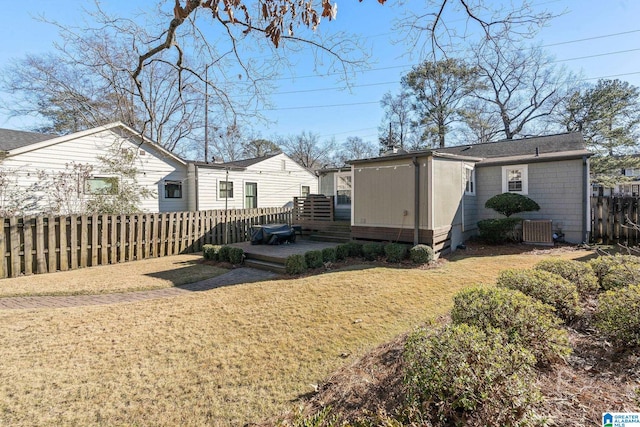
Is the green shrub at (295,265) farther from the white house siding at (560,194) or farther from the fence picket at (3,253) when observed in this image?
the white house siding at (560,194)

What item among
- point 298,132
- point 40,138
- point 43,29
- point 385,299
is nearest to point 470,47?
point 385,299

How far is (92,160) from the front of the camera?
12164mm

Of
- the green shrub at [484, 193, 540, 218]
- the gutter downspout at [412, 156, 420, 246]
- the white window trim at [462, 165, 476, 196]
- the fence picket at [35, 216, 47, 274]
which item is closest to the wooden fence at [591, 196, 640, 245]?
the green shrub at [484, 193, 540, 218]

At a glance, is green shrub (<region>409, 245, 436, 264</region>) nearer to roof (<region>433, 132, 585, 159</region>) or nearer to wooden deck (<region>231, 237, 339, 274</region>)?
wooden deck (<region>231, 237, 339, 274</region>)

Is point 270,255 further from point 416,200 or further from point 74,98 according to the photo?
point 74,98

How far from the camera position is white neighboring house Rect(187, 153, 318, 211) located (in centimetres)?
1520

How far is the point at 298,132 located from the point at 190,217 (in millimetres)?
30228

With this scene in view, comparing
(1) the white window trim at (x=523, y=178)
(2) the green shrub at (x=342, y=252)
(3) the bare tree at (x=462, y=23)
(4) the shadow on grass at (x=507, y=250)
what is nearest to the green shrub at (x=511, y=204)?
(1) the white window trim at (x=523, y=178)

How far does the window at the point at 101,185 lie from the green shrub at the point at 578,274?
13.1m

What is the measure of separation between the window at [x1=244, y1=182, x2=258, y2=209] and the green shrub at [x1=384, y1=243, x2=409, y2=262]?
10.8 meters

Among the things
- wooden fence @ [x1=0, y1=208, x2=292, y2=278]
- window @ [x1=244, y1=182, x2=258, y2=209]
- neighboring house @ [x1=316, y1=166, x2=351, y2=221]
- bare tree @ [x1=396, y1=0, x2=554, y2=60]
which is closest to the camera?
bare tree @ [x1=396, y1=0, x2=554, y2=60]

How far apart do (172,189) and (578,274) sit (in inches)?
588

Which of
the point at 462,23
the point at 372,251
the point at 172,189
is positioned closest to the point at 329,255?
the point at 372,251

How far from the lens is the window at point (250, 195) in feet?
56.5
